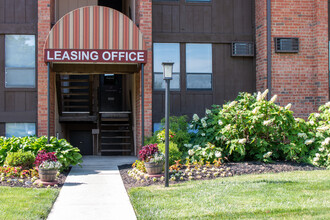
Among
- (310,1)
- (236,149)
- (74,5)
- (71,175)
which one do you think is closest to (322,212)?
(236,149)

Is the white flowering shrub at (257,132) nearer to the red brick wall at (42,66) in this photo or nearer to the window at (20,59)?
the red brick wall at (42,66)

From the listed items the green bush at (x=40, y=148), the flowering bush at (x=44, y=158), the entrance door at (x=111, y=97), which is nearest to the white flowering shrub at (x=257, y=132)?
the green bush at (x=40, y=148)

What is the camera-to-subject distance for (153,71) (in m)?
13.8

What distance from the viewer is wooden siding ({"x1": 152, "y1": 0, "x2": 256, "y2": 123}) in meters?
13.8

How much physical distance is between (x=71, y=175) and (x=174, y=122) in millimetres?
3477

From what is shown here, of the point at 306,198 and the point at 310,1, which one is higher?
the point at 310,1

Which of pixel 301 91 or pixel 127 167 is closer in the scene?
pixel 127 167

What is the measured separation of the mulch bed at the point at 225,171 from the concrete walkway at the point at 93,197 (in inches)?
10.9

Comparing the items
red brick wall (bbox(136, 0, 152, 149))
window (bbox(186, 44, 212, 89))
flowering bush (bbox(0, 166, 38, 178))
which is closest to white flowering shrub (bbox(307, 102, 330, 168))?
window (bbox(186, 44, 212, 89))

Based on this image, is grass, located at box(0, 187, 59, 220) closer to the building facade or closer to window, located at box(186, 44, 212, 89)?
the building facade

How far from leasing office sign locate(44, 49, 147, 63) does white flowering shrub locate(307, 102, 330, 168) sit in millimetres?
5022

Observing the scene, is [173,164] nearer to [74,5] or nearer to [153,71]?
[153,71]

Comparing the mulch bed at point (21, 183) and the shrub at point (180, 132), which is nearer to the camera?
the mulch bed at point (21, 183)

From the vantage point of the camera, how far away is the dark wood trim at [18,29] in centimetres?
1293
